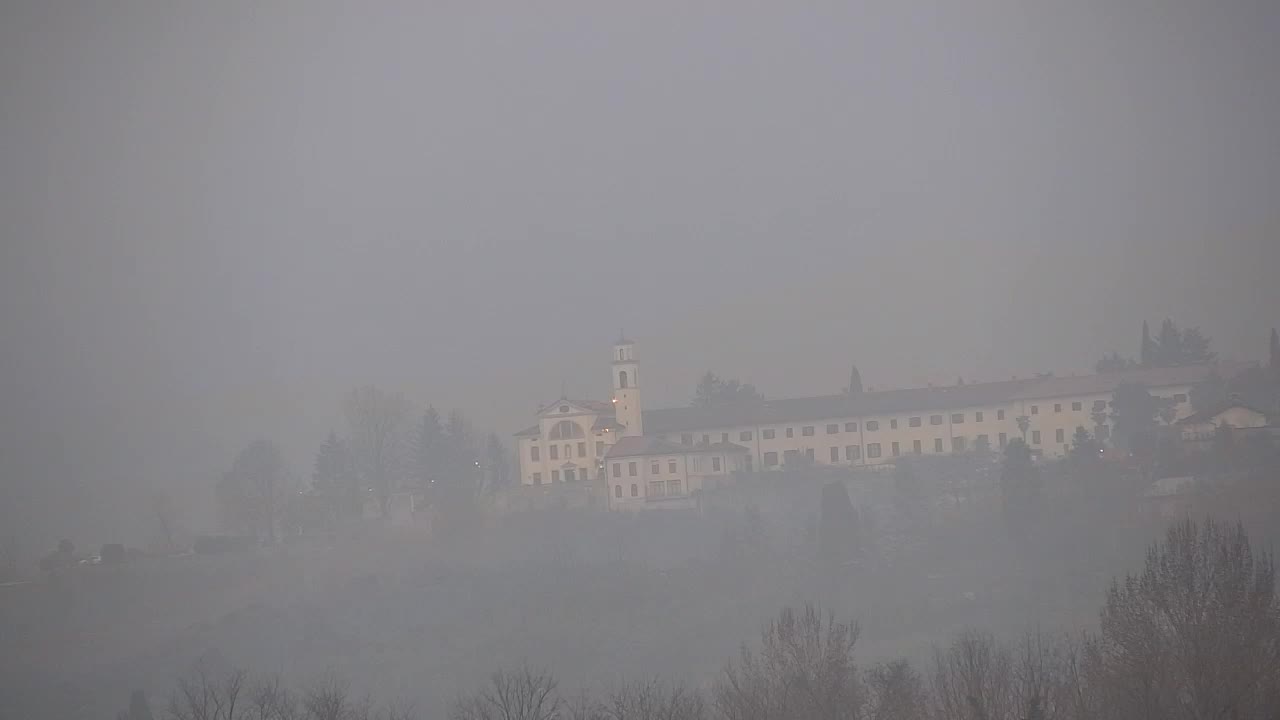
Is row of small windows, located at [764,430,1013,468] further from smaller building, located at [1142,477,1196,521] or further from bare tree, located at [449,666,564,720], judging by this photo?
bare tree, located at [449,666,564,720]

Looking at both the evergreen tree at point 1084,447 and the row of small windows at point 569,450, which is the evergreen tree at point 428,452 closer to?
the row of small windows at point 569,450

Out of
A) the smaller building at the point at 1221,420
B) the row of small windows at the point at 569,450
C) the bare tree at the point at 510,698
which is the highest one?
the row of small windows at the point at 569,450

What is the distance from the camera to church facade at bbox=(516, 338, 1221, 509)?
82.4 metres

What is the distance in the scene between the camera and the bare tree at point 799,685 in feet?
132

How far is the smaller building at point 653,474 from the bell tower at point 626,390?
2.38m

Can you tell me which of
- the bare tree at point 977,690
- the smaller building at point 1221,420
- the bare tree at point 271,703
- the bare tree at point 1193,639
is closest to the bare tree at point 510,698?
the bare tree at point 271,703

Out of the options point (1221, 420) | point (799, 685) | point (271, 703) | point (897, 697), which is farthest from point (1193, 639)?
point (1221, 420)

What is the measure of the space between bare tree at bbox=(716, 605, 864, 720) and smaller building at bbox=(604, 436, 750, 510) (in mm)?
33443

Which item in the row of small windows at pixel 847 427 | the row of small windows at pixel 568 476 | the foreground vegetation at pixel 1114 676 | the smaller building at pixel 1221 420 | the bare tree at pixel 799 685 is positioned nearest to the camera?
the foreground vegetation at pixel 1114 676

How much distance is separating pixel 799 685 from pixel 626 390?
1769 inches

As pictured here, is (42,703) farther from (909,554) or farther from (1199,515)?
(1199,515)

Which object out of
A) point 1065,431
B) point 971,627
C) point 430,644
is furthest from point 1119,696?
point 1065,431

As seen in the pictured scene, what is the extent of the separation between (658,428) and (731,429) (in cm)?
373

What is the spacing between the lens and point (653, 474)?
82.2 meters
